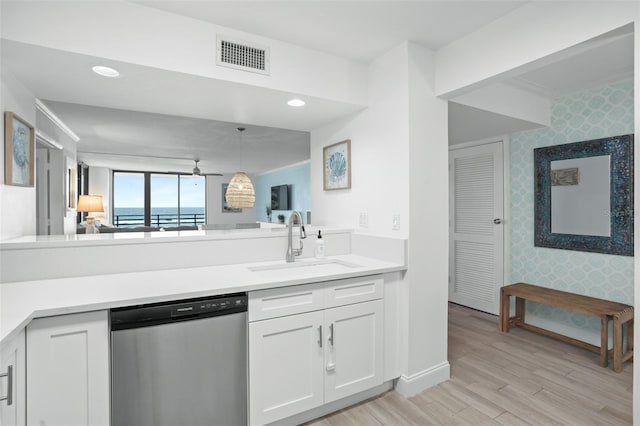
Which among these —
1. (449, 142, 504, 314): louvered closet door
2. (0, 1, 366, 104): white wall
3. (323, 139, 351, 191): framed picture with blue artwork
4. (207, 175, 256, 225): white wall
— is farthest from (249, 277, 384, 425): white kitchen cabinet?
(207, 175, 256, 225): white wall

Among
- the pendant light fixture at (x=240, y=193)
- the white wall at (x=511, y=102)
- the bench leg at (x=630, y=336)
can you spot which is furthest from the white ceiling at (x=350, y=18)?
the pendant light fixture at (x=240, y=193)

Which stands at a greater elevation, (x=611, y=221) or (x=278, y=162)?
(x=278, y=162)

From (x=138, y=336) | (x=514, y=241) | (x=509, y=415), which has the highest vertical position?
(x=514, y=241)

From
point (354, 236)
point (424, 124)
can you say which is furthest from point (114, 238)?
point (424, 124)

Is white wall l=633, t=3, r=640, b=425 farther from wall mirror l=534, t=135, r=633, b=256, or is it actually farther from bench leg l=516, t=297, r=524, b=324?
bench leg l=516, t=297, r=524, b=324

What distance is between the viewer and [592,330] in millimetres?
2955

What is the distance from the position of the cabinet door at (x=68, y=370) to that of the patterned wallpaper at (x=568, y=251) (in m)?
3.63

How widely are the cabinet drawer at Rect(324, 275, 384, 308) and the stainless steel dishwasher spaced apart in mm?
515

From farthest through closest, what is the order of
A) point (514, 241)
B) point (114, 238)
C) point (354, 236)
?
point (514, 241), point (354, 236), point (114, 238)

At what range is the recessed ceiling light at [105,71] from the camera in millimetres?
1819

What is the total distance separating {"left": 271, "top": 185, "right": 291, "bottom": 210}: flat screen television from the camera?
830 cm

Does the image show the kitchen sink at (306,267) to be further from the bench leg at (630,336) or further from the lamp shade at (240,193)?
the lamp shade at (240,193)

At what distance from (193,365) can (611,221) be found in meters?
3.34

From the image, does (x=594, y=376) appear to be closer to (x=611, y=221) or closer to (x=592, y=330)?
(x=592, y=330)
